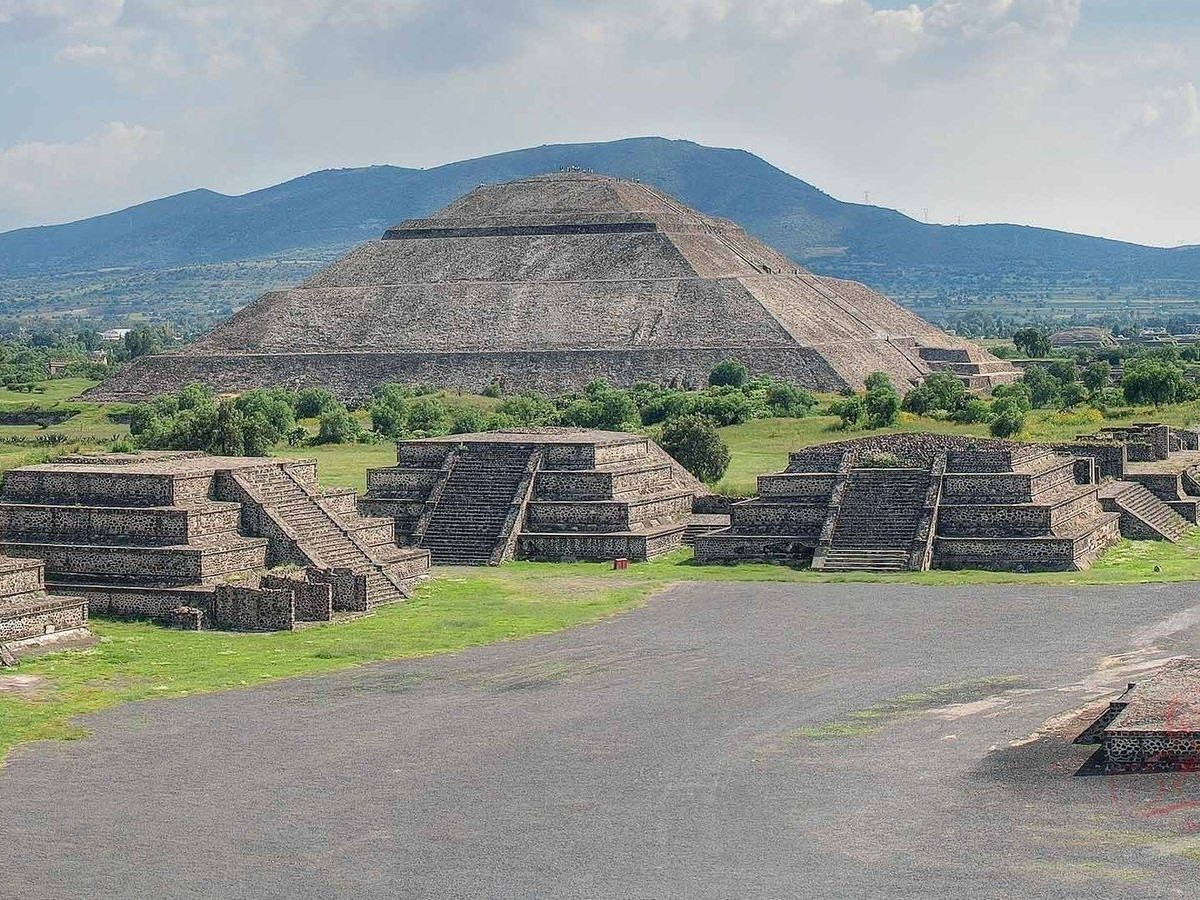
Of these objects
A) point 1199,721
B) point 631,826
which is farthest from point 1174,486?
point 631,826

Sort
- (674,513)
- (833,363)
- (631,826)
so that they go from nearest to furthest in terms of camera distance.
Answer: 1. (631,826)
2. (674,513)
3. (833,363)

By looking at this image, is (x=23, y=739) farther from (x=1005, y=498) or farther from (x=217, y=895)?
(x=1005, y=498)

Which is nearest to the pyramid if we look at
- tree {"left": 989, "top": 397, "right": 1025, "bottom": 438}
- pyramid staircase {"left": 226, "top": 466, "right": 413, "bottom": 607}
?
tree {"left": 989, "top": 397, "right": 1025, "bottom": 438}

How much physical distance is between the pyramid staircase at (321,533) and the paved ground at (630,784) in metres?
7.42

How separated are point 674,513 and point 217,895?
3494 cm

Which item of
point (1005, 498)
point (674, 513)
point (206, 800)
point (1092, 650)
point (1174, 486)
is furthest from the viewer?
point (1174, 486)

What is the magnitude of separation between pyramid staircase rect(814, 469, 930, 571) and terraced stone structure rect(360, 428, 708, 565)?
503cm

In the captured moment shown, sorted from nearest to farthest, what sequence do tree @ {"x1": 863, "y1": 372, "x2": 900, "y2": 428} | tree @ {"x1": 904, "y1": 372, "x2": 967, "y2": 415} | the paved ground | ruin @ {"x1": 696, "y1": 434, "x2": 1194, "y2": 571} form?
the paved ground < ruin @ {"x1": 696, "y1": 434, "x2": 1194, "y2": 571} < tree @ {"x1": 863, "y1": 372, "x2": 900, "y2": 428} < tree @ {"x1": 904, "y1": 372, "x2": 967, "y2": 415}

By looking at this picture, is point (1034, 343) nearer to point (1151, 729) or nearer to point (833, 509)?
point (833, 509)

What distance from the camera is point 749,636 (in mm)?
39312

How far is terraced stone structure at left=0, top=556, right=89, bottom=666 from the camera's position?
124 ft

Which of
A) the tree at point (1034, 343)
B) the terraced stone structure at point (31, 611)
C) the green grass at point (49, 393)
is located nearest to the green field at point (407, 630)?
Result: the terraced stone structure at point (31, 611)

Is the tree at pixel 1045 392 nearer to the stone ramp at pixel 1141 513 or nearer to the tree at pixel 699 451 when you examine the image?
the tree at pixel 699 451

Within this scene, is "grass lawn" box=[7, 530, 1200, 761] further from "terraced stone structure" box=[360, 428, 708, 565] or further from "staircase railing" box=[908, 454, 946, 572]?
"terraced stone structure" box=[360, 428, 708, 565]
